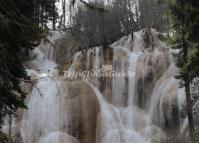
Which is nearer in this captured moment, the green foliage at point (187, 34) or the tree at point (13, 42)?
the tree at point (13, 42)

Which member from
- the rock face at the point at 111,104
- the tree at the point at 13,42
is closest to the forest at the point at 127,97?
the rock face at the point at 111,104

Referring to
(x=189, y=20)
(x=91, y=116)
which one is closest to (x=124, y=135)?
(x=91, y=116)

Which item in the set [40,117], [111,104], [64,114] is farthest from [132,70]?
[40,117]

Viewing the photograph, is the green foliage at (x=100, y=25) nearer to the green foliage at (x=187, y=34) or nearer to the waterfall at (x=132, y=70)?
the waterfall at (x=132, y=70)

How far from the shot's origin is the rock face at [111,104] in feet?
69.6

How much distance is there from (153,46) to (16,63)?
20310mm

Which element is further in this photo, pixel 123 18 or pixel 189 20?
pixel 123 18

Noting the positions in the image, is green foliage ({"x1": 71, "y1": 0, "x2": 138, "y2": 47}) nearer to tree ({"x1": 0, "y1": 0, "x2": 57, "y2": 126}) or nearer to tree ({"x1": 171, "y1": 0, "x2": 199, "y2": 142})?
tree ({"x1": 171, "y1": 0, "x2": 199, "y2": 142})

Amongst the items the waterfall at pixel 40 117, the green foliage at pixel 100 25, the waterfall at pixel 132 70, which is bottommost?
the waterfall at pixel 40 117

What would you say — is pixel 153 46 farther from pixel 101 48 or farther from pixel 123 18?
pixel 123 18

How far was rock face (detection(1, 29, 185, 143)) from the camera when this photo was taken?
21.2 metres

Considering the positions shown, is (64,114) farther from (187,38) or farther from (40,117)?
(187,38)

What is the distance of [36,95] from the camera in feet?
78.3

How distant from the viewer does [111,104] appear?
2409 cm
